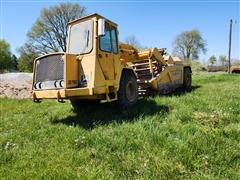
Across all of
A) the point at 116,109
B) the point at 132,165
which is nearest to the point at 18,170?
the point at 132,165

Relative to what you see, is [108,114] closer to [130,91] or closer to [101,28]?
[130,91]

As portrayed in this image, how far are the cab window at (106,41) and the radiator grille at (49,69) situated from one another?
1073 mm

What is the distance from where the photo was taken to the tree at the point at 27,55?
4394 cm

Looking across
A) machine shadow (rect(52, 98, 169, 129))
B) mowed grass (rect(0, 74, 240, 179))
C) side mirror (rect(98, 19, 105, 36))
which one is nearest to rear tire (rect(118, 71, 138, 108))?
machine shadow (rect(52, 98, 169, 129))

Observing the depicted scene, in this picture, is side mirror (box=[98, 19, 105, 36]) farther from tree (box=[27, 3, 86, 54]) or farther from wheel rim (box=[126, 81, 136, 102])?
tree (box=[27, 3, 86, 54])

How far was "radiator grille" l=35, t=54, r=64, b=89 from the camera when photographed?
244 inches

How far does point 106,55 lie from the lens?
6609 millimetres

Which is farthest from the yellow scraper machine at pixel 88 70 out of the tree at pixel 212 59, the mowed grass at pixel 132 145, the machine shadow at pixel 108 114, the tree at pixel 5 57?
the tree at pixel 212 59

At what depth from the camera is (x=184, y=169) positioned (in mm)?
3525

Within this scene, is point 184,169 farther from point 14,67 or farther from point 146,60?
point 14,67

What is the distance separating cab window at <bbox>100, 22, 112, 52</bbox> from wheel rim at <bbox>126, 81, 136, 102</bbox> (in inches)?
48.0

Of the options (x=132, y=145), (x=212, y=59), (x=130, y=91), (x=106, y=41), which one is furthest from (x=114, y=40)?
(x=212, y=59)

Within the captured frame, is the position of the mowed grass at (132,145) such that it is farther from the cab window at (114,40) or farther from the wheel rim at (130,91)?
the cab window at (114,40)

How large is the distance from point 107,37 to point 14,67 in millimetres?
65734
